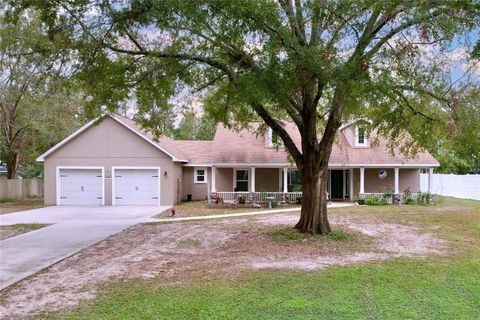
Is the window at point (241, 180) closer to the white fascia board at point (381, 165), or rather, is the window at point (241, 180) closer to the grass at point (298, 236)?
the white fascia board at point (381, 165)

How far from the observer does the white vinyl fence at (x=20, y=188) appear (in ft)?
87.5

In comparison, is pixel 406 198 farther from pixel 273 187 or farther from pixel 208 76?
pixel 208 76

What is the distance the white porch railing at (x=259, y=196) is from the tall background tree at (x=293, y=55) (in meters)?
10.1

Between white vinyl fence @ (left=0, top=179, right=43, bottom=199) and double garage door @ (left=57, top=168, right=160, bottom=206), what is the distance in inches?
209

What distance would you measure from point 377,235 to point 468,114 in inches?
161

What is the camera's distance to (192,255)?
9.75 metres

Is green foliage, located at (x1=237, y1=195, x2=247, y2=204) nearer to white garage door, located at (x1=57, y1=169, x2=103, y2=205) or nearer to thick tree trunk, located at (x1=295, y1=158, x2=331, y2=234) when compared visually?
white garage door, located at (x1=57, y1=169, x2=103, y2=205)

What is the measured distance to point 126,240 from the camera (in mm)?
11969

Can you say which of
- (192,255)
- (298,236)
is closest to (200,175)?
(298,236)

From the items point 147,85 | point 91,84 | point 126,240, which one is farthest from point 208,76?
point 126,240

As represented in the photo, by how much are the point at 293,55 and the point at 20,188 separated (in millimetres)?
25003

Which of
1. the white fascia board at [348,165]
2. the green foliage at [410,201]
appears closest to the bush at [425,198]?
the green foliage at [410,201]

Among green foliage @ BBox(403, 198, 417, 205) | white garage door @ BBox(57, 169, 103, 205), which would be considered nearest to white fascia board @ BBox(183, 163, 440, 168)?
green foliage @ BBox(403, 198, 417, 205)

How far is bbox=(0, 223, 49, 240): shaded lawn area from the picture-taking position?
1316 cm
